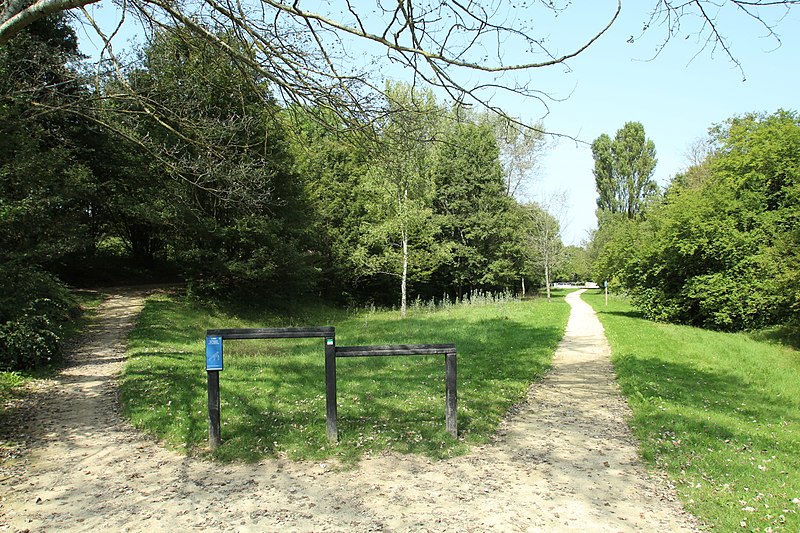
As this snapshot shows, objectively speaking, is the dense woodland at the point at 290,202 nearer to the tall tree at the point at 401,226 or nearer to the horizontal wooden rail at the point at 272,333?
the tall tree at the point at 401,226

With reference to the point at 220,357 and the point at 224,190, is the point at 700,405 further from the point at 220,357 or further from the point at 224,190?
the point at 224,190

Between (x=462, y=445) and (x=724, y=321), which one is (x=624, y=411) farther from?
(x=724, y=321)

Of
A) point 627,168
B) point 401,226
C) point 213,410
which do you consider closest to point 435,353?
point 213,410

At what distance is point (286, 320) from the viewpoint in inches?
882

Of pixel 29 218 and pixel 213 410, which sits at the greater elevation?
pixel 29 218

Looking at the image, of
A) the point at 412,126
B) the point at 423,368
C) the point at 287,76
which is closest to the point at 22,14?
the point at 287,76

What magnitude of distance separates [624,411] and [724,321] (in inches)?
601

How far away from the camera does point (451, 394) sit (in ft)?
19.7

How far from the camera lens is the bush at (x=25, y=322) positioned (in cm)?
912

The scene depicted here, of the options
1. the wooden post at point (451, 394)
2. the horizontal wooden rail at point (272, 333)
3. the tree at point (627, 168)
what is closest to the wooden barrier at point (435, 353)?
the wooden post at point (451, 394)

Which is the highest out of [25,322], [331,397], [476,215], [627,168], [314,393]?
[627,168]

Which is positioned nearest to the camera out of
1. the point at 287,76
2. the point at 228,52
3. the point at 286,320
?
the point at 228,52

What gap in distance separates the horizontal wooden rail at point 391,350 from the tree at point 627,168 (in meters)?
53.8

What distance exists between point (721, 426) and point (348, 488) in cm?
500
